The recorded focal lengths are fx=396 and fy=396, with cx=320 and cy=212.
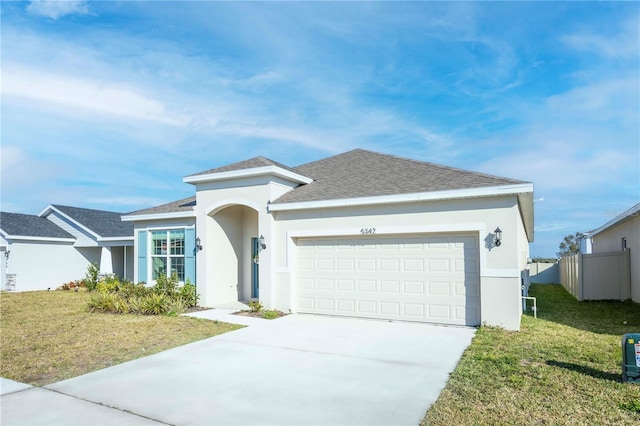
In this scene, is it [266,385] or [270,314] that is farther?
[270,314]

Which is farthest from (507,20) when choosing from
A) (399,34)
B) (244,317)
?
(244,317)

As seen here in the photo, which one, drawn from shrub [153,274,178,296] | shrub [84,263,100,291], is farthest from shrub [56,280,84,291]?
shrub [153,274,178,296]

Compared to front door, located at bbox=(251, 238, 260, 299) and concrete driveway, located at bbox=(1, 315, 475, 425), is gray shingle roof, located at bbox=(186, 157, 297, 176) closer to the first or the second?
front door, located at bbox=(251, 238, 260, 299)

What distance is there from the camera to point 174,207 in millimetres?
15500

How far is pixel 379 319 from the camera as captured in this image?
425 inches

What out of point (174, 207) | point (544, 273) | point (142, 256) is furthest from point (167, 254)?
point (544, 273)

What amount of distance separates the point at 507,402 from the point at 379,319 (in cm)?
602

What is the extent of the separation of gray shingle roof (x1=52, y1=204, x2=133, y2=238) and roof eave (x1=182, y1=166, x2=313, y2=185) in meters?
10.7

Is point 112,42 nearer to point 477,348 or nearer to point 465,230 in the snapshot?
point 465,230

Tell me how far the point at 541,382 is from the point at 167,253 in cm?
1331

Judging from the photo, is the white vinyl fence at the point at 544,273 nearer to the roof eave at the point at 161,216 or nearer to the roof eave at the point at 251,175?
the roof eave at the point at 251,175

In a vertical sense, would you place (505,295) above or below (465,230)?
below

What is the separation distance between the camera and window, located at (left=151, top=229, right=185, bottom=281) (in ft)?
48.9

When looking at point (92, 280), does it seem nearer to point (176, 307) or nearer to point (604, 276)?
point (176, 307)
